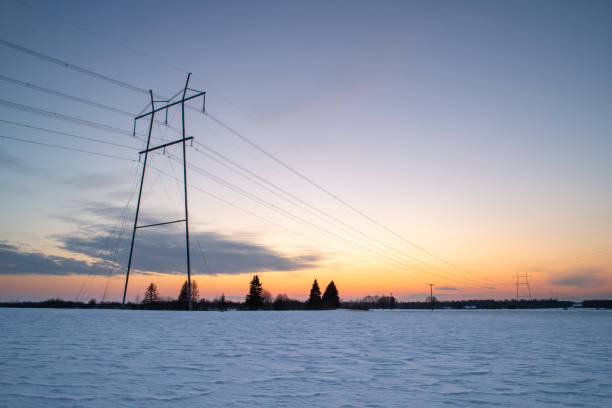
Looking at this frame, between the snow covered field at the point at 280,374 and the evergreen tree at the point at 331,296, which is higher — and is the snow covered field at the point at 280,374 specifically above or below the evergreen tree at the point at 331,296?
above

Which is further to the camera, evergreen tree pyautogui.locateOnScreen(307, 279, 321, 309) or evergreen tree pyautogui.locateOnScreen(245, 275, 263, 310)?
evergreen tree pyautogui.locateOnScreen(307, 279, 321, 309)

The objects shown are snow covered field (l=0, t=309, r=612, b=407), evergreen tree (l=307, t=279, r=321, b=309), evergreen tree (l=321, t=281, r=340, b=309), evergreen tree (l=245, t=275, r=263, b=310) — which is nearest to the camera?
snow covered field (l=0, t=309, r=612, b=407)

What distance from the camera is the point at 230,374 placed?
681 centimetres

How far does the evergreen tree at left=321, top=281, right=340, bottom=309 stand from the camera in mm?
97875

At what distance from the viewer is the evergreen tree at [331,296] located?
9788cm

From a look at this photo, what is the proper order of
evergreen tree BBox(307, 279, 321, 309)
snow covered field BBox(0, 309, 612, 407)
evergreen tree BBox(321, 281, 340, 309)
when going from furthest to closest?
evergreen tree BBox(321, 281, 340, 309), evergreen tree BBox(307, 279, 321, 309), snow covered field BBox(0, 309, 612, 407)

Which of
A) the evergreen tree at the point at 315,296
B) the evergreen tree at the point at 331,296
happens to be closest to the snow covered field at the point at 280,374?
the evergreen tree at the point at 315,296

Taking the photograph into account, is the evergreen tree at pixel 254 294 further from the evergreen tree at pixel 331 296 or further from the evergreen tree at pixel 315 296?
the evergreen tree at pixel 331 296

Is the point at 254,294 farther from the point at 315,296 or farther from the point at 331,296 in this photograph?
the point at 331,296

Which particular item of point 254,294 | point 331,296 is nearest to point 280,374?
point 254,294

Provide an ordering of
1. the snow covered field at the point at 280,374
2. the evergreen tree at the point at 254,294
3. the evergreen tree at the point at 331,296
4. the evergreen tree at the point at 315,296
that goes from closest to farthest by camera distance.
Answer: the snow covered field at the point at 280,374, the evergreen tree at the point at 254,294, the evergreen tree at the point at 315,296, the evergreen tree at the point at 331,296

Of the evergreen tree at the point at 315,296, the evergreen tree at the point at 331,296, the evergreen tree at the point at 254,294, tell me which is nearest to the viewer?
the evergreen tree at the point at 254,294

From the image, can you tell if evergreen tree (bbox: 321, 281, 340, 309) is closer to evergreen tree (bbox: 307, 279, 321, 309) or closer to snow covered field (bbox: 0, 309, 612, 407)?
evergreen tree (bbox: 307, 279, 321, 309)

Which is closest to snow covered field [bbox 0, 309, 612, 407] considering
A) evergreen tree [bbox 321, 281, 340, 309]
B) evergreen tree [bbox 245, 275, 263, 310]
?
evergreen tree [bbox 245, 275, 263, 310]
